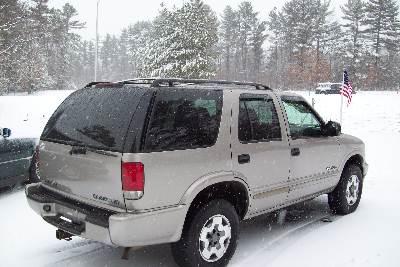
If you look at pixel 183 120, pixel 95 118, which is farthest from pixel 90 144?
pixel 183 120

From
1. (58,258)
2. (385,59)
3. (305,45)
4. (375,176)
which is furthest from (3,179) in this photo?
(385,59)

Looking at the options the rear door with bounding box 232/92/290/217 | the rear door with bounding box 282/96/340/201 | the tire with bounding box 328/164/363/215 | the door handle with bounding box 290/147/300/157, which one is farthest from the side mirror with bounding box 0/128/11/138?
the tire with bounding box 328/164/363/215

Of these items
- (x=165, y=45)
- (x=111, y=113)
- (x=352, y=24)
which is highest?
(x=352, y=24)

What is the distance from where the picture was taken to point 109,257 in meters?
4.96

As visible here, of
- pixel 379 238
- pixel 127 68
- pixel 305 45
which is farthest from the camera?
pixel 127 68

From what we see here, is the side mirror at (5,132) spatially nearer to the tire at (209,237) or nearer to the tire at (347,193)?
the tire at (209,237)

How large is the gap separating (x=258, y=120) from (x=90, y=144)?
1922 millimetres

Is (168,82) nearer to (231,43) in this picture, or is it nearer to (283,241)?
(283,241)

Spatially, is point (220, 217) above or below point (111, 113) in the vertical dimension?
below

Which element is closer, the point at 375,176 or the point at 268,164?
the point at 268,164

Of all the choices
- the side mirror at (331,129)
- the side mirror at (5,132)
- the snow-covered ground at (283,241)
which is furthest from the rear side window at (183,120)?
the side mirror at (5,132)

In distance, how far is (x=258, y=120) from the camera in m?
4.98

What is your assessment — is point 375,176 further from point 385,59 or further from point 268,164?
point 385,59

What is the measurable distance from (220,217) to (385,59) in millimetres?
72799
